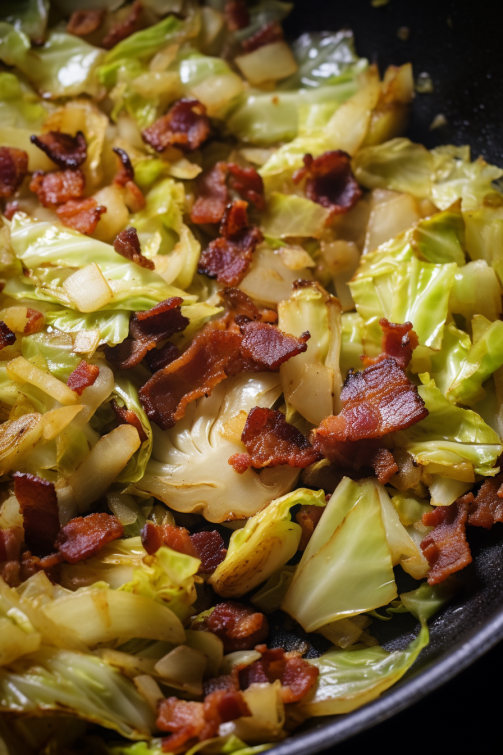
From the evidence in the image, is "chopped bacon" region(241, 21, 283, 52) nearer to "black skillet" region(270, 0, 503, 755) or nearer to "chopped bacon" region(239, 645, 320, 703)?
"black skillet" region(270, 0, 503, 755)

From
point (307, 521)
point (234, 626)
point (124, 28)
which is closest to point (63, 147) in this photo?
point (124, 28)

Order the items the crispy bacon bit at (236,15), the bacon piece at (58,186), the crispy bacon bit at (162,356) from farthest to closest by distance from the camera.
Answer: the crispy bacon bit at (236,15)
the bacon piece at (58,186)
the crispy bacon bit at (162,356)

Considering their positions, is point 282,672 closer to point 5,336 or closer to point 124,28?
point 5,336

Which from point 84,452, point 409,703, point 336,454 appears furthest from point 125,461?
point 409,703

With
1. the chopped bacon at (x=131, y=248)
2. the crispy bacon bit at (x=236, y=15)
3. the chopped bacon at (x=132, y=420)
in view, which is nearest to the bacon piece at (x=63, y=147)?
the chopped bacon at (x=131, y=248)

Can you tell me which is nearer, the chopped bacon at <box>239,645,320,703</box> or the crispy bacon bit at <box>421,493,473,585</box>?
the chopped bacon at <box>239,645,320,703</box>

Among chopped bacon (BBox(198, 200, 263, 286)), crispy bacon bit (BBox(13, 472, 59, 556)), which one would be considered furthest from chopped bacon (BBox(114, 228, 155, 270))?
crispy bacon bit (BBox(13, 472, 59, 556))

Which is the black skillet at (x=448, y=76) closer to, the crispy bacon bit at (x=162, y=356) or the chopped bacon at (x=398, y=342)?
the chopped bacon at (x=398, y=342)
